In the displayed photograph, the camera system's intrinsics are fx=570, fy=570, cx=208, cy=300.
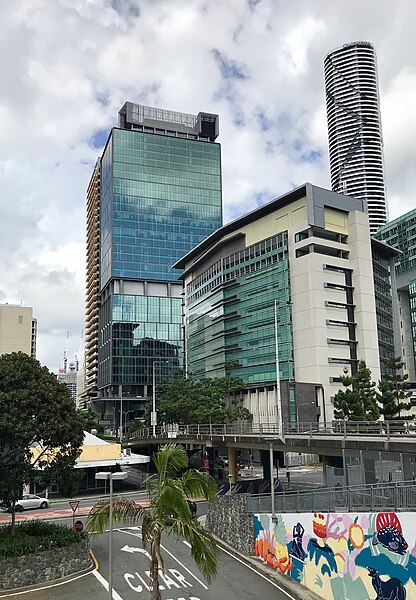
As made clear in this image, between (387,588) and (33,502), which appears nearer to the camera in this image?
(387,588)

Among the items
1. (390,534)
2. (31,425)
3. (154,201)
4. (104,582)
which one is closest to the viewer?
(390,534)

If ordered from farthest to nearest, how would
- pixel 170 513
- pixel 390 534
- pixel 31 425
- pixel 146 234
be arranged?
pixel 146 234
pixel 31 425
pixel 390 534
pixel 170 513

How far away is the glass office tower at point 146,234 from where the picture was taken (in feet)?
530

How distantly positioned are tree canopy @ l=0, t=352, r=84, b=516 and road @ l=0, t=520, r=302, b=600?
211 inches

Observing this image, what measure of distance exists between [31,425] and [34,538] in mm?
5373

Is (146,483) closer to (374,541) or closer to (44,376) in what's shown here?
(374,541)

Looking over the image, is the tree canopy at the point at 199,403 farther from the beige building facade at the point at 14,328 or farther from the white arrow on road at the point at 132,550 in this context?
the beige building facade at the point at 14,328

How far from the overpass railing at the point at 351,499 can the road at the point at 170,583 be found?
344cm

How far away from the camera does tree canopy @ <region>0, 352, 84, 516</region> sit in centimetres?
2845

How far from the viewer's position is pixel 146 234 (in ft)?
551

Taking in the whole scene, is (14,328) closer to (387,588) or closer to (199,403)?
(199,403)

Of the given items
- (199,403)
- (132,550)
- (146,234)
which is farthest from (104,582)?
(146,234)

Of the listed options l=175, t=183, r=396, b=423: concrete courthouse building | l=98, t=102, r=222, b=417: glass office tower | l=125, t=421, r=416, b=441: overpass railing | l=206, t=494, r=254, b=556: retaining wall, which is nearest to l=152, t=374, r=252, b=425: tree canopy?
l=125, t=421, r=416, b=441: overpass railing

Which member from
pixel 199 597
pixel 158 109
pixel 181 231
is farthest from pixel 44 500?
pixel 158 109
